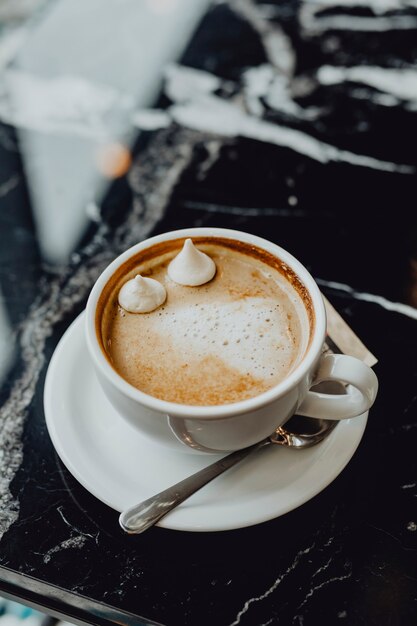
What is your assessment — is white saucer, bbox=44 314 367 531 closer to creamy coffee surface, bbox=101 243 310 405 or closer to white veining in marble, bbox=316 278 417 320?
creamy coffee surface, bbox=101 243 310 405

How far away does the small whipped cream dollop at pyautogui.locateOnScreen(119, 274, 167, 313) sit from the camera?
2.52 ft

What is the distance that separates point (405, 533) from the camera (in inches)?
28.4

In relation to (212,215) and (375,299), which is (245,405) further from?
(212,215)

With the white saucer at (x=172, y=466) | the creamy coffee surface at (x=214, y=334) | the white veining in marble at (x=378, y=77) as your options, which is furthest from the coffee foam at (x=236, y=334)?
the white veining in marble at (x=378, y=77)

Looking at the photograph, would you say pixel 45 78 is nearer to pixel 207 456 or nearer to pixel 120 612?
pixel 207 456

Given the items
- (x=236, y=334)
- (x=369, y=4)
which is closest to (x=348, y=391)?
(x=236, y=334)

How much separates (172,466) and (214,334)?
166 millimetres

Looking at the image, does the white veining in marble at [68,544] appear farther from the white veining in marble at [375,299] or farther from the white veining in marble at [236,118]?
the white veining in marble at [236,118]

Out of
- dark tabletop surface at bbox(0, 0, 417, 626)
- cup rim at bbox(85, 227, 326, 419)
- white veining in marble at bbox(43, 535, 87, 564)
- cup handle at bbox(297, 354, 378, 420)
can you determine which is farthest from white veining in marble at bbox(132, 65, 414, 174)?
white veining in marble at bbox(43, 535, 87, 564)

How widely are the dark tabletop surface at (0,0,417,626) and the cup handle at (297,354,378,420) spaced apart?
97mm

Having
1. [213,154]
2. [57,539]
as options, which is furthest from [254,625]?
[213,154]

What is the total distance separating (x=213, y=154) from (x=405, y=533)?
2.52 feet

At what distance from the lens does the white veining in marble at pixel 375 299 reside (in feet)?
3.10

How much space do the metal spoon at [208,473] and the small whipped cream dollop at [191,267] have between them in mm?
214
